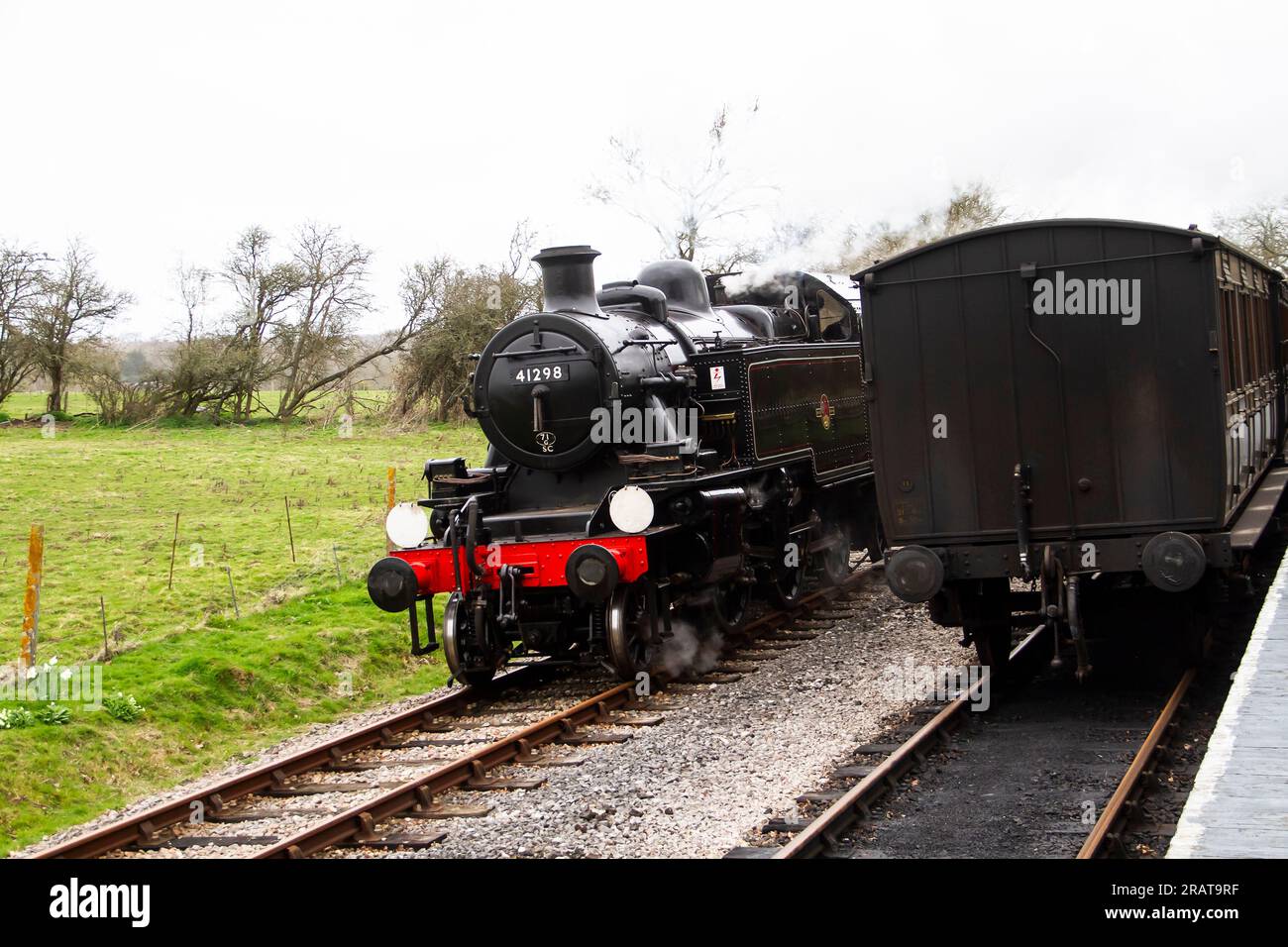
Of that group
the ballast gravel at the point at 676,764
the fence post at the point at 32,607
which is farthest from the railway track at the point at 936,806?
the fence post at the point at 32,607

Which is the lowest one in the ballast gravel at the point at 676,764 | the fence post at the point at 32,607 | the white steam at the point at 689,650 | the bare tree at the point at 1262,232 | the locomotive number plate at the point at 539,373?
the ballast gravel at the point at 676,764

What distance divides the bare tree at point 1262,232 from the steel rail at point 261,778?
81.4 feet

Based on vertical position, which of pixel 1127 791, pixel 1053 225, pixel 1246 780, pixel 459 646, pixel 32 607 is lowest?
pixel 1127 791

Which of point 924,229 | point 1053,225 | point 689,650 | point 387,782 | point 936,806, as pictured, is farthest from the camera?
point 924,229

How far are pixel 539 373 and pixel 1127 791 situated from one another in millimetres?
5468

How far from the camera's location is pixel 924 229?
19.8 meters

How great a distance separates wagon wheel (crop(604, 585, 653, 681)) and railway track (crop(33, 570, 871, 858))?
0.17 m

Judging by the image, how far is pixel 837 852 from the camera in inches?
225

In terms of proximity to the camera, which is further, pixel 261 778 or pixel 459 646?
pixel 459 646

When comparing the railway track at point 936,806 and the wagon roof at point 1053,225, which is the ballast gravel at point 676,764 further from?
the wagon roof at point 1053,225

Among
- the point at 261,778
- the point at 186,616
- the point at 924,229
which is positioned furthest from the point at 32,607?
the point at 924,229

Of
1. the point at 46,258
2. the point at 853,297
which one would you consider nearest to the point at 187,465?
Answer: the point at 46,258

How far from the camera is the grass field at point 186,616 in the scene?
8.18m

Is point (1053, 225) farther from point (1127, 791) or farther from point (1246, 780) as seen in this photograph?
point (1246, 780)
